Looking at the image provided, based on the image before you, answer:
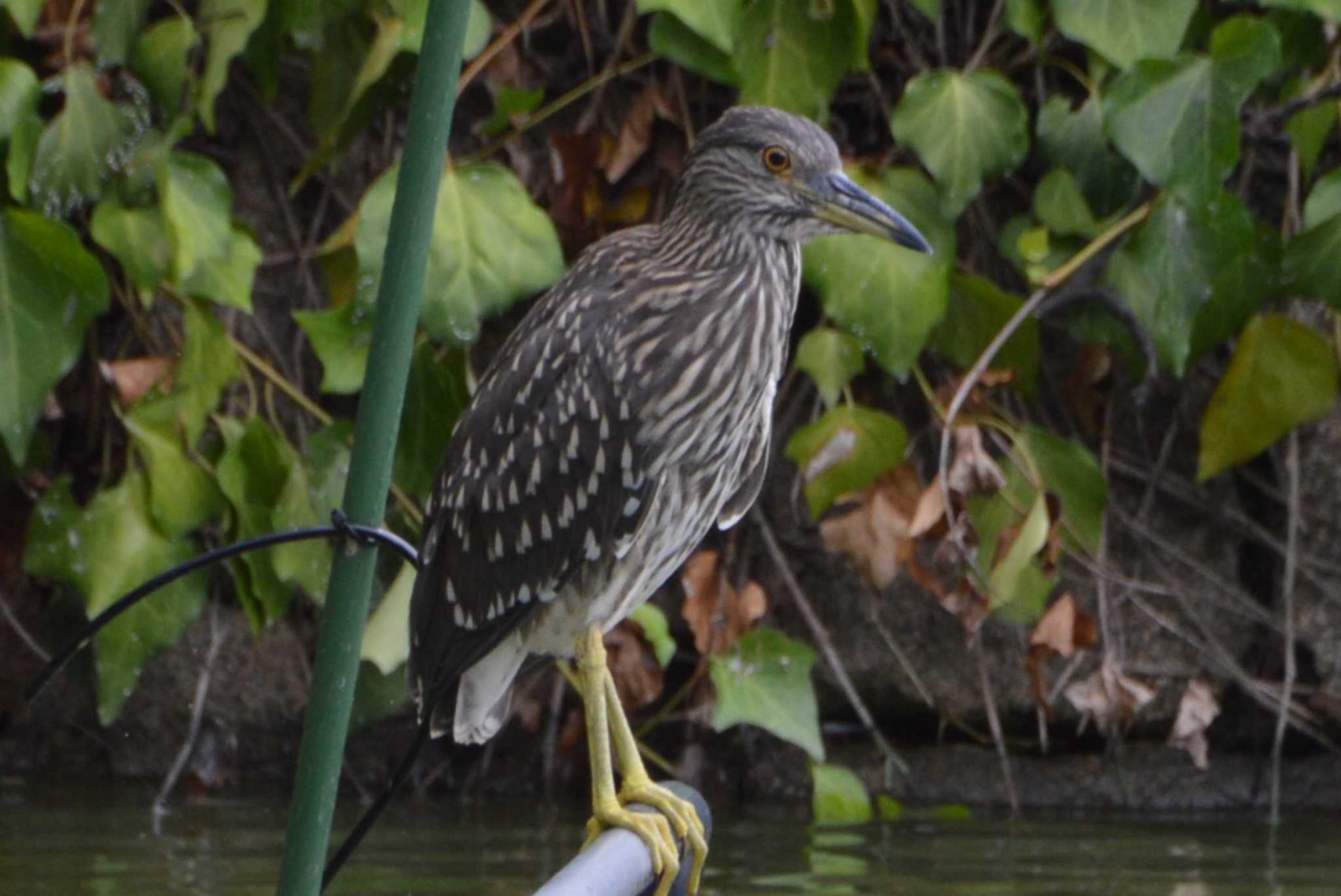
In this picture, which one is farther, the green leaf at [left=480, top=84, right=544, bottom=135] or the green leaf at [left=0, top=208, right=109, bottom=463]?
the green leaf at [left=480, top=84, right=544, bottom=135]

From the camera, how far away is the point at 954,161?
14.8 feet

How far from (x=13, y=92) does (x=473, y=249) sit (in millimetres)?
1094

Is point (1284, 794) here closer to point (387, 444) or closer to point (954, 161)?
point (954, 161)

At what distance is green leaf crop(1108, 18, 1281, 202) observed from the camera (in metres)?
Answer: 4.24

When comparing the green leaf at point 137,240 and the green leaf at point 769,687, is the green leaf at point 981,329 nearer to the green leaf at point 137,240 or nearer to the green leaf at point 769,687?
the green leaf at point 769,687

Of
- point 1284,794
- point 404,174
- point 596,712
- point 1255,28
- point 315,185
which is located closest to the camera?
point 404,174

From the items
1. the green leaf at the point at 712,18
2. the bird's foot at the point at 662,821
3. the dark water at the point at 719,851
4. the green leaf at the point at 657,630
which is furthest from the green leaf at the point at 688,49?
the bird's foot at the point at 662,821

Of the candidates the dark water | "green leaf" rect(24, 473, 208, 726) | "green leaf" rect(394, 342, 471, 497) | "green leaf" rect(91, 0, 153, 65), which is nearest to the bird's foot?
the dark water

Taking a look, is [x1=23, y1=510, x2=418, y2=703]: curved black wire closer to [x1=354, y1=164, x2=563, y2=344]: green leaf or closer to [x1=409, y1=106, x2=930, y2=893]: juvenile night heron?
[x1=409, y1=106, x2=930, y2=893]: juvenile night heron

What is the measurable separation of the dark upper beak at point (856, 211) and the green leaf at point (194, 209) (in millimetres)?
1822

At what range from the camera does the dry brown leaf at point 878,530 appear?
457 cm

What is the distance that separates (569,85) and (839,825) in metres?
2.03

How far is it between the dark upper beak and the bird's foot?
93 cm

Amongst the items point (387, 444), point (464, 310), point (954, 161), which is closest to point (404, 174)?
point (387, 444)
